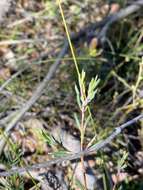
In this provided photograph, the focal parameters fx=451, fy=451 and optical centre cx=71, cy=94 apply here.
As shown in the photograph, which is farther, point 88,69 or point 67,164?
point 88,69

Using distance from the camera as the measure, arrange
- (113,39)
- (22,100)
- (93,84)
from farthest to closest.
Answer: (113,39), (22,100), (93,84)

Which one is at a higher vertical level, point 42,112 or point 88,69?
point 88,69

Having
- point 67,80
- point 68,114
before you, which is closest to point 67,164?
point 68,114

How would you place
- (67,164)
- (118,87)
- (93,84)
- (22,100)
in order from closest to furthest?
(93,84) < (67,164) < (22,100) < (118,87)

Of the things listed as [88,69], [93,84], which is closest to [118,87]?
[88,69]

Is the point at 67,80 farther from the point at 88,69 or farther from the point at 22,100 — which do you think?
the point at 22,100

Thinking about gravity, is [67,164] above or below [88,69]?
below

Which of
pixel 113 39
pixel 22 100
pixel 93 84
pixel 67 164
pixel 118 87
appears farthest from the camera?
pixel 113 39

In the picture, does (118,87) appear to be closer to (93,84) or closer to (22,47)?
(22,47)

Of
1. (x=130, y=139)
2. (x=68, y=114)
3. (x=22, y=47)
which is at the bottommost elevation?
(x=130, y=139)
